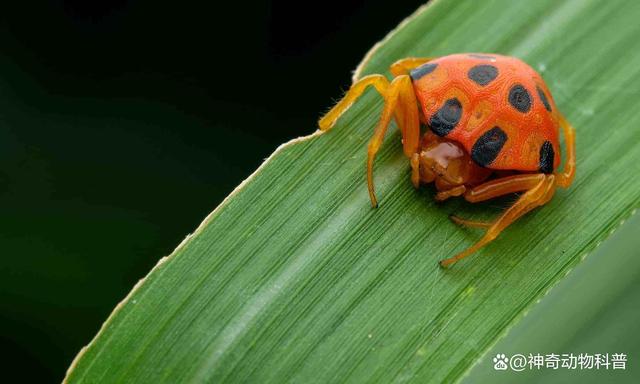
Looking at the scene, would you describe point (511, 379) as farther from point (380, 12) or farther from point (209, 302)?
point (380, 12)

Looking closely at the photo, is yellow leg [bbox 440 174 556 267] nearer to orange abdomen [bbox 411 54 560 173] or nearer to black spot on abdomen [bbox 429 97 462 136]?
orange abdomen [bbox 411 54 560 173]

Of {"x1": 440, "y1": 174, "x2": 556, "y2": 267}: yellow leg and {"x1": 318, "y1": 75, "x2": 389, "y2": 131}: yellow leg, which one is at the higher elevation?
{"x1": 318, "y1": 75, "x2": 389, "y2": 131}: yellow leg

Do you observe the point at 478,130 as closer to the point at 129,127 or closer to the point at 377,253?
the point at 377,253

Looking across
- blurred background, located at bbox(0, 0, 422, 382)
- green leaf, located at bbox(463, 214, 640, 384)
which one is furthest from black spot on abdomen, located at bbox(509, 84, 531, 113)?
blurred background, located at bbox(0, 0, 422, 382)

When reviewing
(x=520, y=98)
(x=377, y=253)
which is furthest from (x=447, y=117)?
(x=377, y=253)

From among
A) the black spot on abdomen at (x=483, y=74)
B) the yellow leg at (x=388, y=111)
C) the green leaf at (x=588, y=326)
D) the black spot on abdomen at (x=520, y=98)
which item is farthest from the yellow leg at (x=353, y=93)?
the green leaf at (x=588, y=326)

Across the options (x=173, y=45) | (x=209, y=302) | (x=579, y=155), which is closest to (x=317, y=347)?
(x=209, y=302)

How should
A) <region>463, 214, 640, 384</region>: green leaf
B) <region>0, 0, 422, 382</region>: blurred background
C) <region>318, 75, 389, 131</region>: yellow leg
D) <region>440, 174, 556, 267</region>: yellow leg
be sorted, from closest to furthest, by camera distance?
<region>463, 214, 640, 384</region>: green leaf < <region>440, 174, 556, 267</region>: yellow leg < <region>318, 75, 389, 131</region>: yellow leg < <region>0, 0, 422, 382</region>: blurred background
